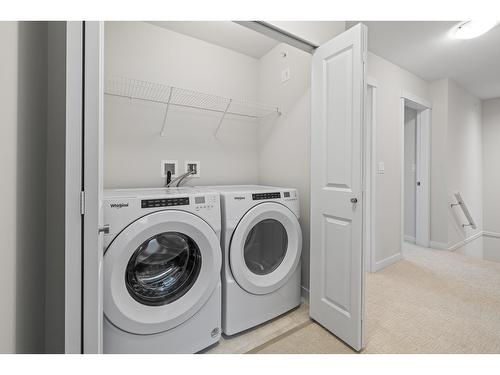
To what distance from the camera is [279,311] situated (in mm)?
1692

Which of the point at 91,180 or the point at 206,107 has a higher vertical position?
the point at 206,107

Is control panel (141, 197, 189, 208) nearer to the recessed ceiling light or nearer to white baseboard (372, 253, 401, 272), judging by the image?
white baseboard (372, 253, 401, 272)

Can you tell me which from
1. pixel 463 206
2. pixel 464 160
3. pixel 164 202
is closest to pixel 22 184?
pixel 164 202

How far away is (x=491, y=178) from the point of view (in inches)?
167

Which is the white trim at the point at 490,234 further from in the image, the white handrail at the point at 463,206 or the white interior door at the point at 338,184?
the white interior door at the point at 338,184

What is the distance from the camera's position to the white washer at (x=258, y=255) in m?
1.47

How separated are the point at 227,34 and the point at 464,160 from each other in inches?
153

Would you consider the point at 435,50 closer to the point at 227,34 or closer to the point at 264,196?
the point at 227,34

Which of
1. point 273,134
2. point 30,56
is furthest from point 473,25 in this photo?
point 30,56

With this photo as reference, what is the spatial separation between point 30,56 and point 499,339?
8.89 ft

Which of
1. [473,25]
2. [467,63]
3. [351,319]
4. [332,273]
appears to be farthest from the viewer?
[467,63]
